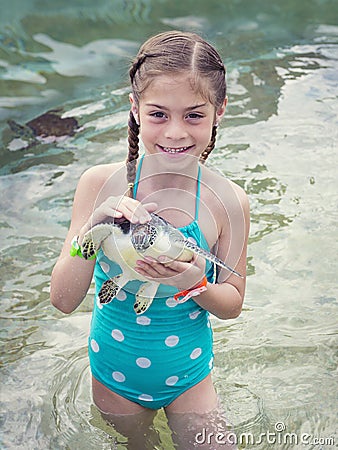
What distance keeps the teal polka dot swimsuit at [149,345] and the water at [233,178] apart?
11.4 inches

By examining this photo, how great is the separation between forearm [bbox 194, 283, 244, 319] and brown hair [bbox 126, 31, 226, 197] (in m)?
0.43

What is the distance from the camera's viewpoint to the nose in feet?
7.23

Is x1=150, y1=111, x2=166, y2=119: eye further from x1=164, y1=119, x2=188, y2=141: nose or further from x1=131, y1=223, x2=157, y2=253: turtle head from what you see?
x1=131, y1=223, x2=157, y2=253: turtle head

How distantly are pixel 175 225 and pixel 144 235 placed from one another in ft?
1.34

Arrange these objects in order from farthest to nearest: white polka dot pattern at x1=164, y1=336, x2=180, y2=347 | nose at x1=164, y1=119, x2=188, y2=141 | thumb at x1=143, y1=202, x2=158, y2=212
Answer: white polka dot pattern at x1=164, y1=336, x2=180, y2=347 → nose at x1=164, y1=119, x2=188, y2=141 → thumb at x1=143, y1=202, x2=158, y2=212

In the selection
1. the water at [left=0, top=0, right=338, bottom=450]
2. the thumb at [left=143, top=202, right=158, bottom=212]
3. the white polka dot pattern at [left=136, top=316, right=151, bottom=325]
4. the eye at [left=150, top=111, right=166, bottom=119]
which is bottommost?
the water at [left=0, top=0, right=338, bottom=450]

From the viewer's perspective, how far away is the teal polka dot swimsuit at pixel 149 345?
95.3 inches

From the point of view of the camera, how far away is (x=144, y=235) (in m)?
1.97

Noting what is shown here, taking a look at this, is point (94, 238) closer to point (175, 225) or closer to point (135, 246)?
point (135, 246)

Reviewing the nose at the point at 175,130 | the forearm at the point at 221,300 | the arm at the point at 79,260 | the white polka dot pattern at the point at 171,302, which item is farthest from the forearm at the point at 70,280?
the nose at the point at 175,130

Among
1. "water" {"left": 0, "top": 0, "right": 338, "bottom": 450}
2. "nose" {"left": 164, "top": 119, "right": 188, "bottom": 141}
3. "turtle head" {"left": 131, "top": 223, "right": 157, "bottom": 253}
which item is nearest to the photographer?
"turtle head" {"left": 131, "top": 223, "right": 157, "bottom": 253}

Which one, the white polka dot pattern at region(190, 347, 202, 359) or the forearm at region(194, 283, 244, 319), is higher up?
the forearm at region(194, 283, 244, 319)

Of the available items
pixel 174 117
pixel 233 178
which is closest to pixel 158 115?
pixel 174 117

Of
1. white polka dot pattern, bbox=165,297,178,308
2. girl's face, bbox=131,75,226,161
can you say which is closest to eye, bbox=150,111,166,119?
girl's face, bbox=131,75,226,161
